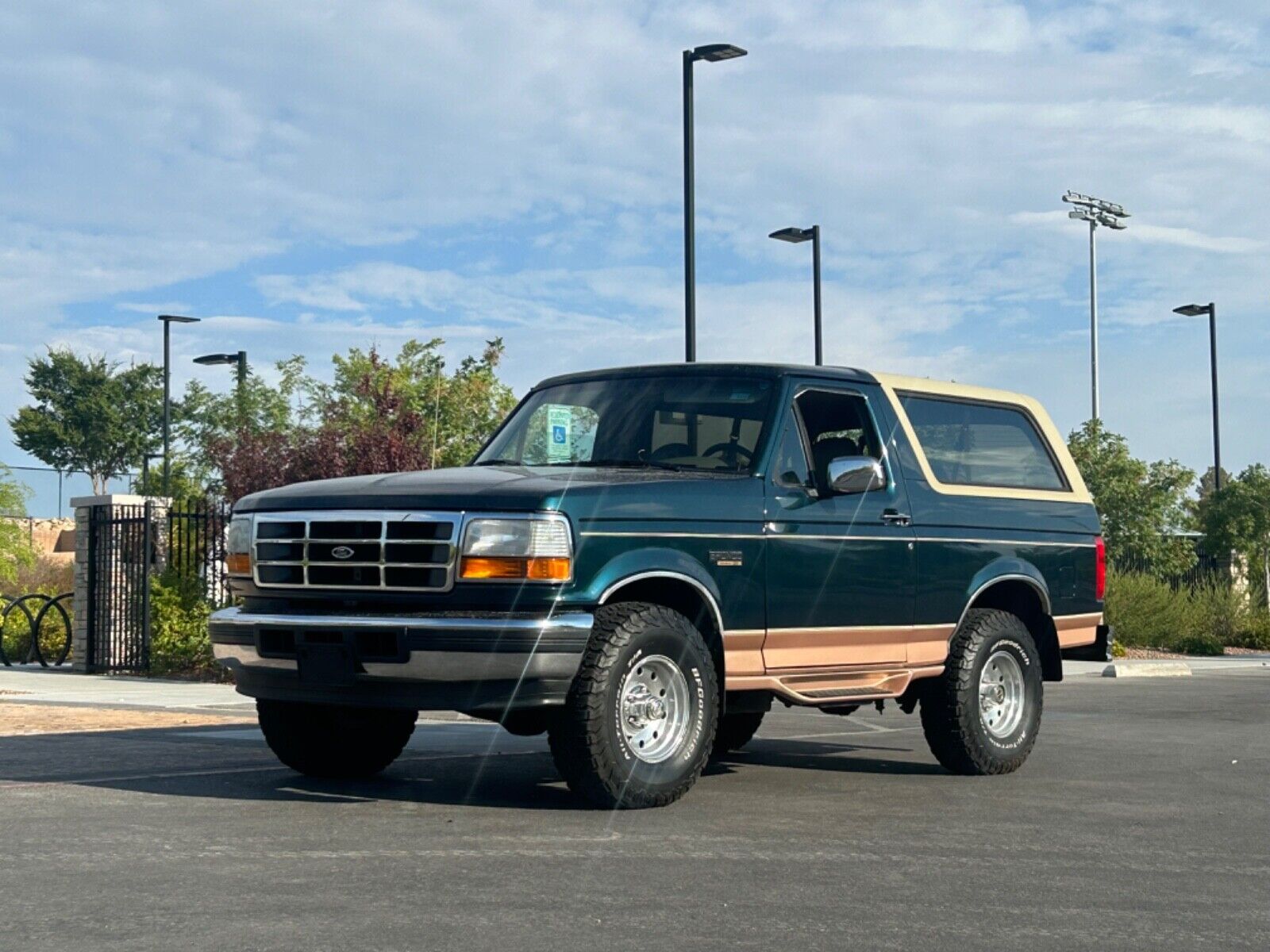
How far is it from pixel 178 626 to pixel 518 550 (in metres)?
13.8

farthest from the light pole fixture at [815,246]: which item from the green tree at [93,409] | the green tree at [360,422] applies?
the green tree at [93,409]

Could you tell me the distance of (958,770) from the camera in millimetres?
10086

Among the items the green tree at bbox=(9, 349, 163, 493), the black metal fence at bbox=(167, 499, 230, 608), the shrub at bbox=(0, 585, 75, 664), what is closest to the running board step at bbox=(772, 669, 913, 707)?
the black metal fence at bbox=(167, 499, 230, 608)

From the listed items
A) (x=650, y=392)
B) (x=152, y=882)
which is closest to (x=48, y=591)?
(x=650, y=392)

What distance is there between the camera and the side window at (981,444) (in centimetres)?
1035

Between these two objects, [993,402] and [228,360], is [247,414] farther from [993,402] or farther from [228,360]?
[993,402]

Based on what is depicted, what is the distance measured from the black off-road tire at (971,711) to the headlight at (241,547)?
390 cm

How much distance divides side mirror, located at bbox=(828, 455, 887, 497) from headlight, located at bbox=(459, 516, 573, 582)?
6.01 ft

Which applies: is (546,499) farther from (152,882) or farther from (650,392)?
(152,882)

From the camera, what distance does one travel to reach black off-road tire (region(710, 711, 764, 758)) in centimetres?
1105

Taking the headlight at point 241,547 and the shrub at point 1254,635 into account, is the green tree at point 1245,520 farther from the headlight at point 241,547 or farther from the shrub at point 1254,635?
the headlight at point 241,547

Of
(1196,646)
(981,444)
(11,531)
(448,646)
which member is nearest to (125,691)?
(981,444)

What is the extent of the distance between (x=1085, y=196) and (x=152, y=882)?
49624 millimetres

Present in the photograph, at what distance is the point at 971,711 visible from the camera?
32.7 ft
